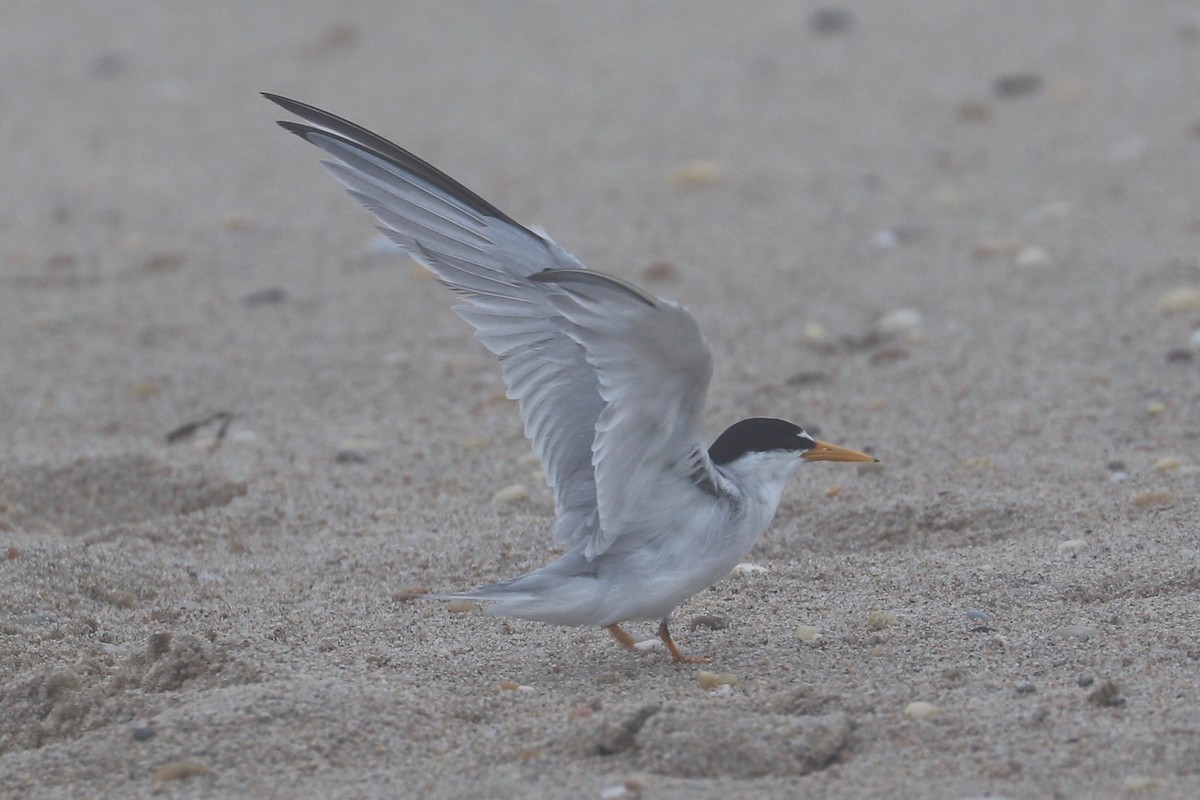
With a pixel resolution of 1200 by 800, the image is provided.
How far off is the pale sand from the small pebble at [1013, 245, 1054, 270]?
0.05ft

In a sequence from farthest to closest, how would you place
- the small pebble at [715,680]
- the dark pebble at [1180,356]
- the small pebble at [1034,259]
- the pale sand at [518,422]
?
the small pebble at [1034,259]
the dark pebble at [1180,356]
the small pebble at [715,680]
the pale sand at [518,422]

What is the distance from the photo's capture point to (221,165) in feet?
28.8

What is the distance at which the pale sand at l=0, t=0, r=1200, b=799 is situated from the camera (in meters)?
3.22

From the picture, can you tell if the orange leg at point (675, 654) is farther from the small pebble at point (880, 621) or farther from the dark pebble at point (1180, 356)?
the dark pebble at point (1180, 356)

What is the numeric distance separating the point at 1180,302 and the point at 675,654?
3.17 metres

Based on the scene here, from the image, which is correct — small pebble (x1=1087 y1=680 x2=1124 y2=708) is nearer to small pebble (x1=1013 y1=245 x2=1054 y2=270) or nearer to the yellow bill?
the yellow bill

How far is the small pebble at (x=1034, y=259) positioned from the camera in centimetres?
662

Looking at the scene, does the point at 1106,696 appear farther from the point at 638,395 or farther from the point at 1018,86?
the point at 1018,86

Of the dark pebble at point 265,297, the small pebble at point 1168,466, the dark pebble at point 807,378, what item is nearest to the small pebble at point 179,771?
the small pebble at point 1168,466

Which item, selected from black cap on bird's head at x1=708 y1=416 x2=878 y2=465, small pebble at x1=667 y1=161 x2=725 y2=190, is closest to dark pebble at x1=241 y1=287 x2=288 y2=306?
small pebble at x1=667 y1=161 x2=725 y2=190

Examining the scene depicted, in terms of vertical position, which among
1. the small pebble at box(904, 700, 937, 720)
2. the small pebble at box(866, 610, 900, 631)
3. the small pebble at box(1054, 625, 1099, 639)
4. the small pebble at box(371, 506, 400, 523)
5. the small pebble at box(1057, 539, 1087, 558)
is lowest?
the small pebble at box(371, 506, 400, 523)

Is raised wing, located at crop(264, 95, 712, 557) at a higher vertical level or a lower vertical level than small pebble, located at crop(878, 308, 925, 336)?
higher

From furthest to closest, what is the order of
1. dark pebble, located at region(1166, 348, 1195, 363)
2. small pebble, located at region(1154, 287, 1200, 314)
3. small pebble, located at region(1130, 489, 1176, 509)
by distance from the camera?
small pebble, located at region(1154, 287, 1200, 314), dark pebble, located at region(1166, 348, 1195, 363), small pebble, located at region(1130, 489, 1176, 509)

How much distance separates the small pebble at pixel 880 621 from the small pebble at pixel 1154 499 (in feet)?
3.24
